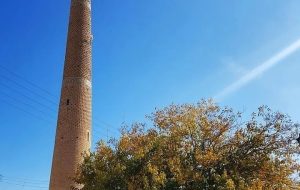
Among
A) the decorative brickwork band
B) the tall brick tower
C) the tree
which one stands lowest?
the tree

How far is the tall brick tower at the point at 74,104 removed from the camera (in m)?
27.9

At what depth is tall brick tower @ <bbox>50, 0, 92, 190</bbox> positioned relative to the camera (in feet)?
91.7

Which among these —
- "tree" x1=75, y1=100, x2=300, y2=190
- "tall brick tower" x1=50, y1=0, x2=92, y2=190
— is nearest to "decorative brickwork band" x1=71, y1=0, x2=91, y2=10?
"tall brick tower" x1=50, y1=0, x2=92, y2=190

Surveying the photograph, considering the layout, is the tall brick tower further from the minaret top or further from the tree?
the tree

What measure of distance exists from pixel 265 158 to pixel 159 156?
4.25 metres

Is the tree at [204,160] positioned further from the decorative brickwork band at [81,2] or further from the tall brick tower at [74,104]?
the decorative brickwork band at [81,2]

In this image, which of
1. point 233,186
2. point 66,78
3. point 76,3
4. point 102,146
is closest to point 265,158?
point 233,186

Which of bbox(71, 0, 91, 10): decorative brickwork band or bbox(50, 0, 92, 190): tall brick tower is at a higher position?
bbox(71, 0, 91, 10): decorative brickwork band

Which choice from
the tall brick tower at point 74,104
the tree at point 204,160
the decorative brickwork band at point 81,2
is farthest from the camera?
the decorative brickwork band at point 81,2

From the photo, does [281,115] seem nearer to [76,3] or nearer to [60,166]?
[60,166]

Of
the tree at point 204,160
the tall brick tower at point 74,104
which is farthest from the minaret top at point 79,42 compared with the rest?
the tree at point 204,160

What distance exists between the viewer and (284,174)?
1919 centimetres

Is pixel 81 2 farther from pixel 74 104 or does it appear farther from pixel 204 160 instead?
pixel 204 160

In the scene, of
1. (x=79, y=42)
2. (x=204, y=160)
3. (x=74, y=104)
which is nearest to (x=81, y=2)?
(x=79, y=42)
